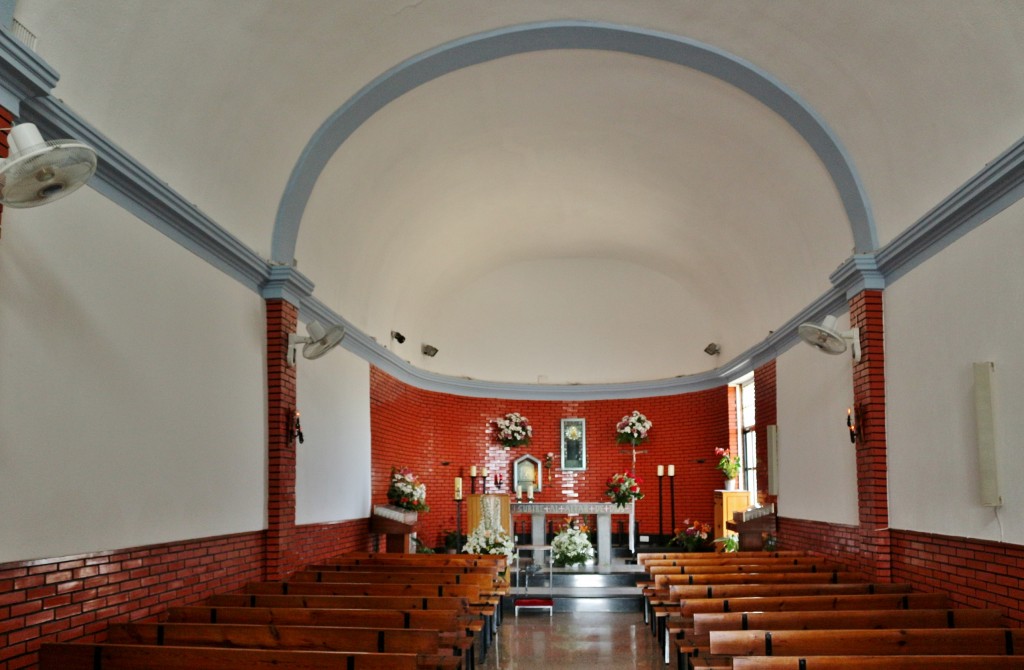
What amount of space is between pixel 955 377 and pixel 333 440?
758cm

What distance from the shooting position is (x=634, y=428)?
18.5m

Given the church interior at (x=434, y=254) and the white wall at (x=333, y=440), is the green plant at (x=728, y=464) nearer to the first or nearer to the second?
the church interior at (x=434, y=254)

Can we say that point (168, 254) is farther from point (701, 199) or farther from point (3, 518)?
point (701, 199)

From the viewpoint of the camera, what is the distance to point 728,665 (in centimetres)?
673

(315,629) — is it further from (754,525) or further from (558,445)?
(558,445)

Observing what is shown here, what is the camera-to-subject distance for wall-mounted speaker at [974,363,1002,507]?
7.08 m

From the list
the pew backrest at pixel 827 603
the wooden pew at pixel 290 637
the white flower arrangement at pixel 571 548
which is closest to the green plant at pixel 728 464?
the white flower arrangement at pixel 571 548

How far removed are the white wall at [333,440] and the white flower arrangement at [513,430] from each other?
508cm

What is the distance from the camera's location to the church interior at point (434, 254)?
6223mm

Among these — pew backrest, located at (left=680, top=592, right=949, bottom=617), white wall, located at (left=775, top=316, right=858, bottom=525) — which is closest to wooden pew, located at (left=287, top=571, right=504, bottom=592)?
pew backrest, located at (left=680, top=592, right=949, bottom=617)

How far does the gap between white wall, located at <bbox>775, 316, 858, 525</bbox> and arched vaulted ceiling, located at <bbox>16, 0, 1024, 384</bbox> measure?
37.8 inches

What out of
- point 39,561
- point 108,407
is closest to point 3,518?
point 39,561

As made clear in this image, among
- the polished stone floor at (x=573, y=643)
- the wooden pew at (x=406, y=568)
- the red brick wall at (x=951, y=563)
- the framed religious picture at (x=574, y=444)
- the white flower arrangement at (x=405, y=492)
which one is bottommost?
the polished stone floor at (x=573, y=643)

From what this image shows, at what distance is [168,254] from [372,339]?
246 inches
